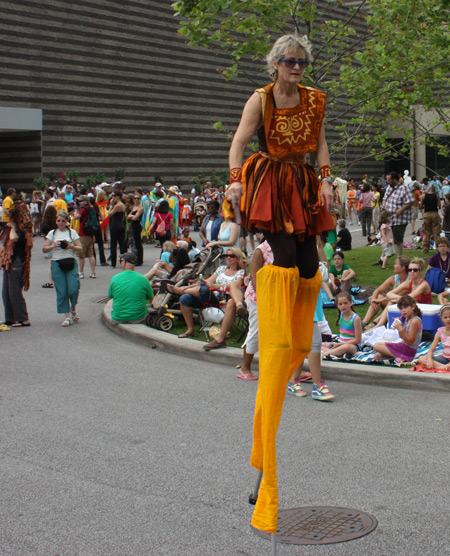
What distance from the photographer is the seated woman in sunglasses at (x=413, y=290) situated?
11.2 m

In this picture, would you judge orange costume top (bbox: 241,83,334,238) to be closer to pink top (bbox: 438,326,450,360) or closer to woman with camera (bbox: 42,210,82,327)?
pink top (bbox: 438,326,450,360)

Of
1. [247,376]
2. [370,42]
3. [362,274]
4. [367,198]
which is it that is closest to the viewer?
[247,376]


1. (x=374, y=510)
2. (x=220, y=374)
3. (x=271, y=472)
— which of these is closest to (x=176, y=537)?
(x=271, y=472)

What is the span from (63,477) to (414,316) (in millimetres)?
5494

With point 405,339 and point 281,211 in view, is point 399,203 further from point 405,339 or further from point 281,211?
point 281,211

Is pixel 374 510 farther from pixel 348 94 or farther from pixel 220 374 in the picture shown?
pixel 348 94

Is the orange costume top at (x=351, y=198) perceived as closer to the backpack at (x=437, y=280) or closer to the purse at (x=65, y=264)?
the backpack at (x=437, y=280)

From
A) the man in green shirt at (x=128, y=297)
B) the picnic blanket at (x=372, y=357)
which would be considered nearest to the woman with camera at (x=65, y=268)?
the man in green shirt at (x=128, y=297)

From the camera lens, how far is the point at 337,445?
6.16 metres

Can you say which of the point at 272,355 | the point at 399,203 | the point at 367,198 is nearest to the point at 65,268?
the point at 399,203

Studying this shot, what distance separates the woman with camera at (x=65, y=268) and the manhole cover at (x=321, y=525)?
9077 millimetres

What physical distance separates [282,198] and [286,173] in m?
0.15

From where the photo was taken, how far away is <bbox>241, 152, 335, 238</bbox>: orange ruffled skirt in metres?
4.05

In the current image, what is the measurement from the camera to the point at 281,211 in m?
4.06
